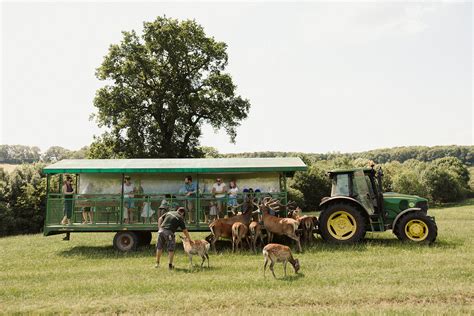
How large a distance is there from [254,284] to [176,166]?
7037mm

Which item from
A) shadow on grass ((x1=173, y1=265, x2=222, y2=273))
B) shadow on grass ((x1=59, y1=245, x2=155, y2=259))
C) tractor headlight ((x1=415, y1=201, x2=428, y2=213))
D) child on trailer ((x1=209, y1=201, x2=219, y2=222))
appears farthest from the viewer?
child on trailer ((x1=209, y1=201, x2=219, y2=222))

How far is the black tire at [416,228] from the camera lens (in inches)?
515

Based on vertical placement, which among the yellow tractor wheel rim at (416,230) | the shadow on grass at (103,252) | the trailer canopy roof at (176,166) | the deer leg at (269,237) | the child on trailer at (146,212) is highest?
the trailer canopy roof at (176,166)

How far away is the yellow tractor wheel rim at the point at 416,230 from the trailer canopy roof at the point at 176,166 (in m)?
3.95

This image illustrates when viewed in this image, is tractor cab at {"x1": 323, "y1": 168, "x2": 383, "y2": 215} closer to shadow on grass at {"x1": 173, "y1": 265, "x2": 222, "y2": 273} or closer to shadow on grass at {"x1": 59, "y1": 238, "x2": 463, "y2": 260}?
shadow on grass at {"x1": 59, "y1": 238, "x2": 463, "y2": 260}

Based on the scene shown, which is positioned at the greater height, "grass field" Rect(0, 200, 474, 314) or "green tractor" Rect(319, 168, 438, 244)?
"green tractor" Rect(319, 168, 438, 244)

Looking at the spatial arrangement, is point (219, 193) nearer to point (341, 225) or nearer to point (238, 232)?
point (238, 232)

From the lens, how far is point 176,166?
48.3ft

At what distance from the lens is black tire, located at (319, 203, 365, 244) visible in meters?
13.3

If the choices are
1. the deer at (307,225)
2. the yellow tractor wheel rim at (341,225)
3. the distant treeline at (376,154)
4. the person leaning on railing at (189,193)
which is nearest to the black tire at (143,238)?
the person leaning on railing at (189,193)

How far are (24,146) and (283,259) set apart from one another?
114 metres

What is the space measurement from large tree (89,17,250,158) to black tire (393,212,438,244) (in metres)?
22.1

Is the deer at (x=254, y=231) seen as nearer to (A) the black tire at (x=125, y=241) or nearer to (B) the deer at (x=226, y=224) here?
(B) the deer at (x=226, y=224)

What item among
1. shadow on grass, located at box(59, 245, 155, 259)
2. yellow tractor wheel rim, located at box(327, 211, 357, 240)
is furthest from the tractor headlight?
shadow on grass, located at box(59, 245, 155, 259)
